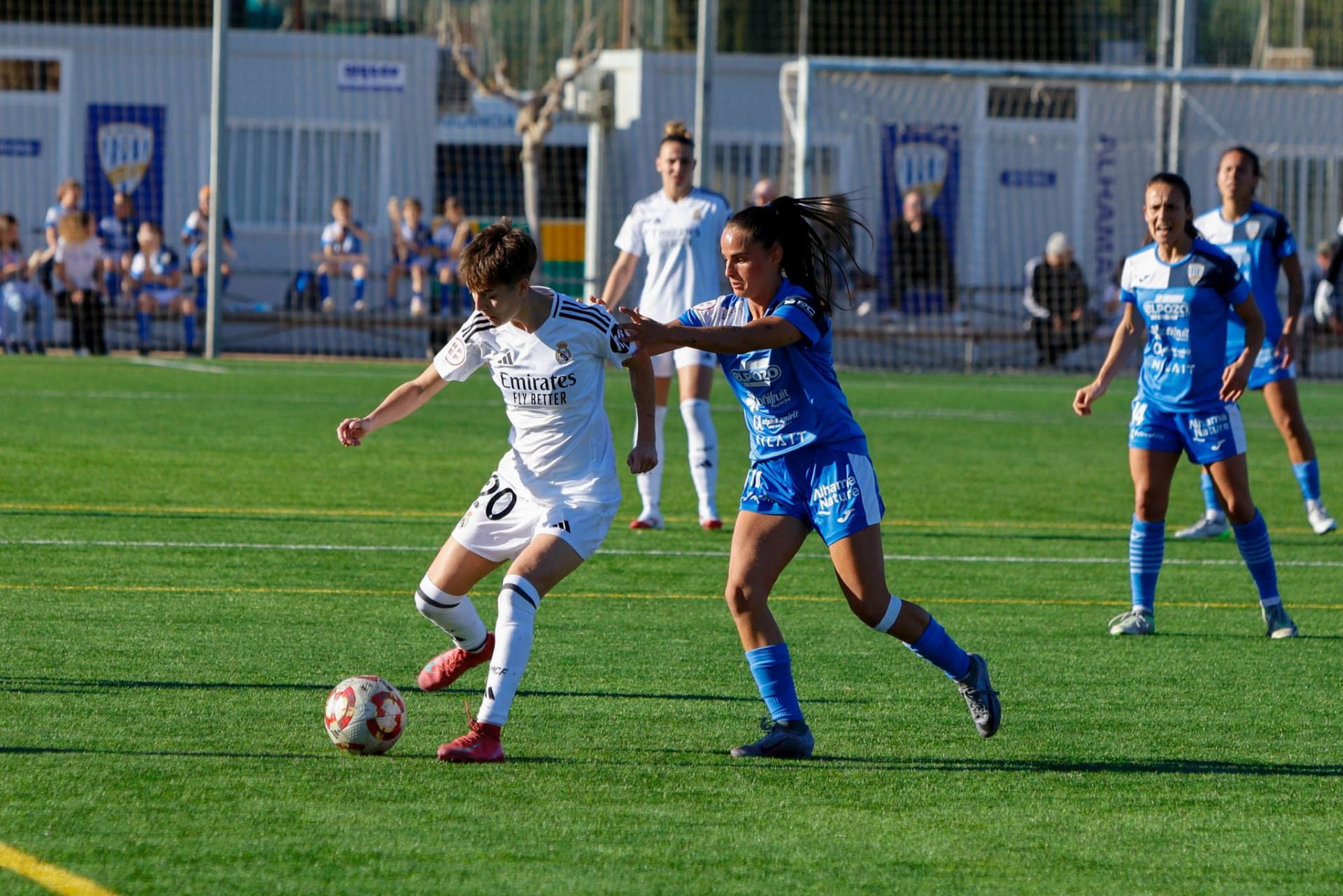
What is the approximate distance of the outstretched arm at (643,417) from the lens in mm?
5453

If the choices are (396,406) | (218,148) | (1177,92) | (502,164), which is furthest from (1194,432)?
(502,164)

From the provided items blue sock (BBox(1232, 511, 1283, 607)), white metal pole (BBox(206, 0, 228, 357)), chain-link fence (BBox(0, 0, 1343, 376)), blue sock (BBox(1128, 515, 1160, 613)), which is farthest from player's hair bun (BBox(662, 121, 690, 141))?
white metal pole (BBox(206, 0, 228, 357))

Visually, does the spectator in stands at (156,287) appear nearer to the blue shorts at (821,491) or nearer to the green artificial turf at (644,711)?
the green artificial turf at (644,711)

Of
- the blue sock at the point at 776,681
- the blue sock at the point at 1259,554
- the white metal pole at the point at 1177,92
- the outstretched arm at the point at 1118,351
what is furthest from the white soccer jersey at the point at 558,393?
the white metal pole at the point at 1177,92

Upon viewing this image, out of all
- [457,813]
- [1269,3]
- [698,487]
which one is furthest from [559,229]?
[457,813]

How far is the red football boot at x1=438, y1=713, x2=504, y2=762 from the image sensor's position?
5066mm

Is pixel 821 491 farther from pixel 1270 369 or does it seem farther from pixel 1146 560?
pixel 1270 369

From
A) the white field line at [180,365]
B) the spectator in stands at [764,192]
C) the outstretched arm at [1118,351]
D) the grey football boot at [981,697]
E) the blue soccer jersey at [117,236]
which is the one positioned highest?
the spectator in stands at [764,192]

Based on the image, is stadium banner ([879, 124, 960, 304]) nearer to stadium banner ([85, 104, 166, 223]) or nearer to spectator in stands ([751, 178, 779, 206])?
spectator in stands ([751, 178, 779, 206])

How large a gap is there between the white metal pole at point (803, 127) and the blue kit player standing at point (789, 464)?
14019 mm

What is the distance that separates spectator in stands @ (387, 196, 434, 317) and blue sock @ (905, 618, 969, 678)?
58.3 feet

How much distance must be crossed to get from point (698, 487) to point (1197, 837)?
5701 mm

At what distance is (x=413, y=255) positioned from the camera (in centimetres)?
2311

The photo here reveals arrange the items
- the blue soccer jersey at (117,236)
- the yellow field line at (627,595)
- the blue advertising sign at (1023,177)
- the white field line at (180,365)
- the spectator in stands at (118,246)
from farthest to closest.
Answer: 1. the blue advertising sign at (1023,177)
2. the blue soccer jersey at (117,236)
3. the spectator in stands at (118,246)
4. the white field line at (180,365)
5. the yellow field line at (627,595)
